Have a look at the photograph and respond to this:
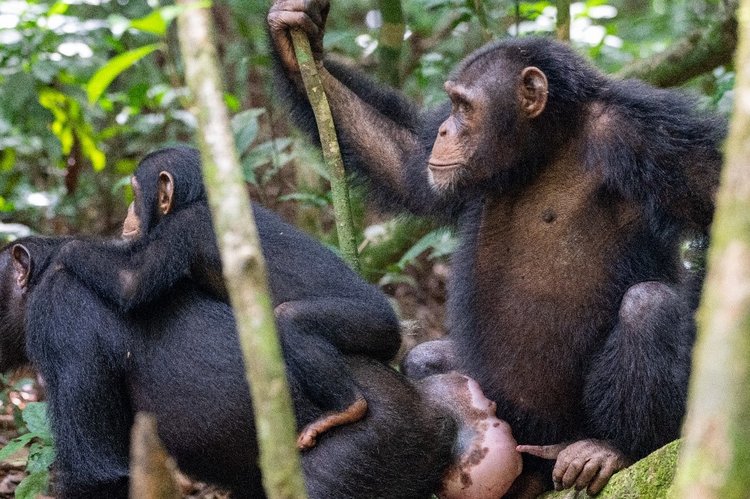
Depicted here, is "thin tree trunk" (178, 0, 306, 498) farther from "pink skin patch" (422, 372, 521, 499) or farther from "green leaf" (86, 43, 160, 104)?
"pink skin patch" (422, 372, 521, 499)

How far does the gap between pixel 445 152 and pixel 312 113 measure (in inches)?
45.9

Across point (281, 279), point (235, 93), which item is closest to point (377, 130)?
point (281, 279)

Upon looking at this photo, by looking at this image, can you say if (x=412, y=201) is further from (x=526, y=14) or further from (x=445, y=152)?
(x=526, y=14)

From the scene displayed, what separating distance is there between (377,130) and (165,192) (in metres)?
1.39

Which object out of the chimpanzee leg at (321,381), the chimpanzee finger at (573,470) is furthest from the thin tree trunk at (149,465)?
the chimpanzee finger at (573,470)

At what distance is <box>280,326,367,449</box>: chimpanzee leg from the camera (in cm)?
437

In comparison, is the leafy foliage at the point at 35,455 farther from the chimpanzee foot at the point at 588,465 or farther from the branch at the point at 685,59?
the branch at the point at 685,59

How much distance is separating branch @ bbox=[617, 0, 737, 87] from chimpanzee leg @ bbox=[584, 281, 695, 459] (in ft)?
12.1

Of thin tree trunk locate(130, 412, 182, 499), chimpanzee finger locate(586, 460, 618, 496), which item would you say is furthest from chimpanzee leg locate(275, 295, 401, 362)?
thin tree trunk locate(130, 412, 182, 499)

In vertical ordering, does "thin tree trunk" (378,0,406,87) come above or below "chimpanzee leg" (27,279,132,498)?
above

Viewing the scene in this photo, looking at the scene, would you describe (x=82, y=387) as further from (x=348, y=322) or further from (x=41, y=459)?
(x=348, y=322)

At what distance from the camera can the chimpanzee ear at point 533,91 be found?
4848 mm

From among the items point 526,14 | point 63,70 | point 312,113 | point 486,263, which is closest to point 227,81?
point 63,70

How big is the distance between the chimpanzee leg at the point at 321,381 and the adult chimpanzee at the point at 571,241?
36.1 inches
